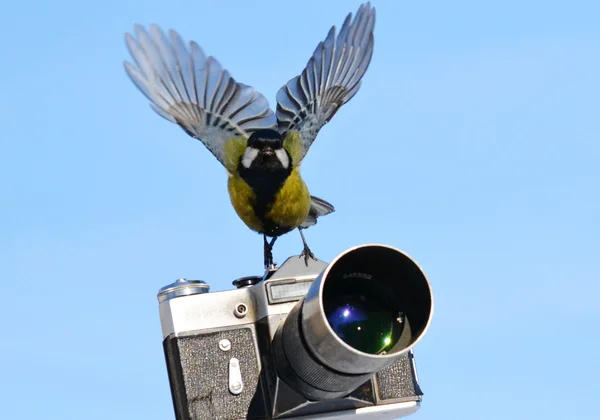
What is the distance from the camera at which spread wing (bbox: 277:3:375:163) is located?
593 centimetres

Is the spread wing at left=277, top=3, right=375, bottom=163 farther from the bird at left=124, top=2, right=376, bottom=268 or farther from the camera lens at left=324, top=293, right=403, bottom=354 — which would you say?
the camera lens at left=324, top=293, right=403, bottom=354

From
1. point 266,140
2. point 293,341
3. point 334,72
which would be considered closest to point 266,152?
point 266,140

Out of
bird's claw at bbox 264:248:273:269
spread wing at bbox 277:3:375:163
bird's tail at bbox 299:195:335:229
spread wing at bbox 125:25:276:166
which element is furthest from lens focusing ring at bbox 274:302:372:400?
spread wing at bbox 277:3:375:163

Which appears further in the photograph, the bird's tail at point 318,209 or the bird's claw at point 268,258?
the bird's tail at point 318,209

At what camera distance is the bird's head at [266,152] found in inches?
204

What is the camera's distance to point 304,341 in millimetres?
2900

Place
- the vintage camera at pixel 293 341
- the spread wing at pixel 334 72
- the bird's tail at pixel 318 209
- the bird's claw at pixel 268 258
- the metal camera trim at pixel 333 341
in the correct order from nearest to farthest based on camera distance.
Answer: the metal camera trim at pixel 333 341, the vintage camera at pixel 293 341, the bird's claw at pixel 268 258, the bird's tail at pixel 318 209, the spread wing at pixel 334 72

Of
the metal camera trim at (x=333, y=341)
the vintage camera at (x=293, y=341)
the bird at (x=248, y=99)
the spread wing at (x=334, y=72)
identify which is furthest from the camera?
the spread wing at (x=334, y=72)

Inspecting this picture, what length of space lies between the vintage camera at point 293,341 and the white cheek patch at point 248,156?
1849 millimetres

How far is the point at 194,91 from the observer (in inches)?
231

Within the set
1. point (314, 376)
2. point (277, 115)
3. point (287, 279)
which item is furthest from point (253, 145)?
point (314, 376)

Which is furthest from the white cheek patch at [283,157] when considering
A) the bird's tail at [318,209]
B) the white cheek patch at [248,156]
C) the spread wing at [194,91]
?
the spread wing at [194,91]

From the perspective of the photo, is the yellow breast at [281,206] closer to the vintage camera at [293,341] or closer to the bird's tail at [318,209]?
the bird's tail at [318,209]

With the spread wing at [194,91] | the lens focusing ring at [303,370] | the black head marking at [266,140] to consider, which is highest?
the spread wing at [194,91]
